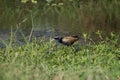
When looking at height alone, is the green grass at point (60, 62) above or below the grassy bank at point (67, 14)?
above

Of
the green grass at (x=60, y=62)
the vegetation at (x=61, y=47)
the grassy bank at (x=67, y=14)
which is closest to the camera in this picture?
the green grass at (x=60, y=62)

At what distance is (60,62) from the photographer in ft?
24.4

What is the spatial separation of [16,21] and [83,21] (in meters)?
2.73

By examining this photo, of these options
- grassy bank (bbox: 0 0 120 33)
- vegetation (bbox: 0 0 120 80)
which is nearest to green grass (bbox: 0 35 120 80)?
vegetation (bbox: 0 0 120 80)

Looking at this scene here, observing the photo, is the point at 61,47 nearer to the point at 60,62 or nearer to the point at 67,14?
the point at 60,62

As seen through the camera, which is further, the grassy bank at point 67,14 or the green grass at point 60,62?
the grassy bank at point 67,14

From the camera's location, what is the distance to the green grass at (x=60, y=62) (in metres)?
3.93

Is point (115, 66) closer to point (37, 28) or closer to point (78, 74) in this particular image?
point (78, 74)

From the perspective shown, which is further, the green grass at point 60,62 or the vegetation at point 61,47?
the vegetation at point 61,47

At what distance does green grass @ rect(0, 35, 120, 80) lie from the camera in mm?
3932

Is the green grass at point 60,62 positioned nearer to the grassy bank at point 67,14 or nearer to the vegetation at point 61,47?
the vegetation at point 61,47

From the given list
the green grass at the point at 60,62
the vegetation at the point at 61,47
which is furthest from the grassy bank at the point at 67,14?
the green grass at the point at 60,62

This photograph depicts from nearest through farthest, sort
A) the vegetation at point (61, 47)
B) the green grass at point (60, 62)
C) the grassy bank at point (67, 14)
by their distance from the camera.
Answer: the green grass at point (60, 62) < the vegetation at point (61, 47) < the grassy bank at point (67, 14)

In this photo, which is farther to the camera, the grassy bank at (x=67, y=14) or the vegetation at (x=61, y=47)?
the grassy bank at (x=67, y=14)
